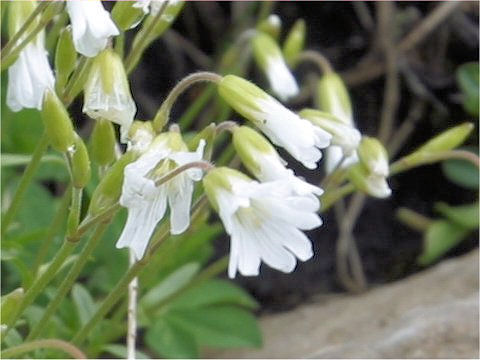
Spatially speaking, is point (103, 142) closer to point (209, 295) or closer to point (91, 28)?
point (91, 28)

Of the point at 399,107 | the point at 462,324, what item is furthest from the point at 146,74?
the point at 462,324

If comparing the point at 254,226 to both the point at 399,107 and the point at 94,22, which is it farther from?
the point at 399,107

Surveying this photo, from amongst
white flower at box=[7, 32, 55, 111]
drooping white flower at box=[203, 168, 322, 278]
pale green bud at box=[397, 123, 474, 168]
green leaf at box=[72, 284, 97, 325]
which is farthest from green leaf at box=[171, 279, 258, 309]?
drooping white flower at box=[203, 168, 322, 278]

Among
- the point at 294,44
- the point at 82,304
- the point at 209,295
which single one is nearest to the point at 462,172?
the point at 294,44

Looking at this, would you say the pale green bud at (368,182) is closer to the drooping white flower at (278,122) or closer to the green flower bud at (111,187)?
the drooping white flower at (278,122)

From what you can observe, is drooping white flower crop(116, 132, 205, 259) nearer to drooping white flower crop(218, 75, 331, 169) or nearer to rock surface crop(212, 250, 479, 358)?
drooping white flower crop(218, 75, 331, 169)

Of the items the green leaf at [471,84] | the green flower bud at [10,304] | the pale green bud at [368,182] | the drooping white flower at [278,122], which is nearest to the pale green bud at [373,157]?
the pale green bud at [368,182]

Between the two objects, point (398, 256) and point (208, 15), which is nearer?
point (398, 256)
